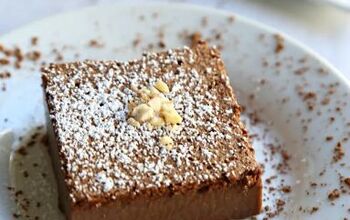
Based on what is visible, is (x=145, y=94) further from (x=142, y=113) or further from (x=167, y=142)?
(x=167, y=142)

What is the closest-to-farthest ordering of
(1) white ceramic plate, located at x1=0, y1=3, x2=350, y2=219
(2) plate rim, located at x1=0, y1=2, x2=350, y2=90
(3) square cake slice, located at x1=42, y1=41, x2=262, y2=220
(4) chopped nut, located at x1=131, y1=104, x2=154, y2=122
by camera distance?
(3) square cake slice, located at x1=42, y1=41, x2=262, y2=220, (4) chopped nut, located at x1=131, y1=104, x2=154, y2=122, (1) white ceramic plate, located at x1=0, y1=3, x2=350, y2=219, (2) plate rim, located at x1=0, y1=2, x2=350, y2=90

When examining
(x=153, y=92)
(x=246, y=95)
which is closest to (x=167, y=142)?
(x=153, y=92)

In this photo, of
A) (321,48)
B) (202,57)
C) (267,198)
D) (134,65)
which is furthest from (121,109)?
(321,48)

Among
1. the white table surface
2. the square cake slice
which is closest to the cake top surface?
the square cake slice

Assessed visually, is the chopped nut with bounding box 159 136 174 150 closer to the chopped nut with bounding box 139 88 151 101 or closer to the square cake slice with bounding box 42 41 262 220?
the square cake slice with bounding box 42 41 262 220

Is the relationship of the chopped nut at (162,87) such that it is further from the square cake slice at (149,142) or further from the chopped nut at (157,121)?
the chopped nut at (157,121)

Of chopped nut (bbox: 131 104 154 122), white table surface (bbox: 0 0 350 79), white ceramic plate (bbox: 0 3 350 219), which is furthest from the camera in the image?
white table surface (bbox: 0 0 350 79)

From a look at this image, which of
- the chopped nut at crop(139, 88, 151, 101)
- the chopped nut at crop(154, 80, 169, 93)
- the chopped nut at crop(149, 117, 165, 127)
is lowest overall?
the chopped nut at crop(149, 117, 165, 127)
